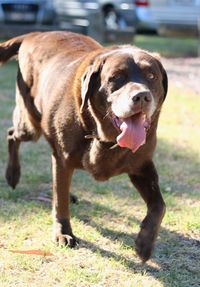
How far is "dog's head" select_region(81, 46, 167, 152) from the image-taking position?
140 inches

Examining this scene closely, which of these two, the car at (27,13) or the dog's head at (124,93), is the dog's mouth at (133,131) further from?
the car at (27,13)

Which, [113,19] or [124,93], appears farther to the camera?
[113,19]

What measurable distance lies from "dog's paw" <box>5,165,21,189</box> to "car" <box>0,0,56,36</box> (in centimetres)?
707

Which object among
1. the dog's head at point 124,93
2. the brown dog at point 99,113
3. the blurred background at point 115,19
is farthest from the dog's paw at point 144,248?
the blurred background at point 115,19

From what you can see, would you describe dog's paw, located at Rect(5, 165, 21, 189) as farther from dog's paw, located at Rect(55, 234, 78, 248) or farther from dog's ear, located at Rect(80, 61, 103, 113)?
dog's ear, located at Rect(80, 61, 103, 113)

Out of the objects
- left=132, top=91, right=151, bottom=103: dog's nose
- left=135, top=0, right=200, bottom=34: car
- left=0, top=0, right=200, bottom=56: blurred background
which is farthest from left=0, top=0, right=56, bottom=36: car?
left=132, top=91, right=151, bottom=103: dog's nose

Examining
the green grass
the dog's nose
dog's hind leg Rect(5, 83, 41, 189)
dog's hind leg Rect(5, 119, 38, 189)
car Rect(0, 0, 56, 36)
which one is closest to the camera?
the dog's nose

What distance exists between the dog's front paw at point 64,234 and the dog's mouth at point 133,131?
3.14 feet

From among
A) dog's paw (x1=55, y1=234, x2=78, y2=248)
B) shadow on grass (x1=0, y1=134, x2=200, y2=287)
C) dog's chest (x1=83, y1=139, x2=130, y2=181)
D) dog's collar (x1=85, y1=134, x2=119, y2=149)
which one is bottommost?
shadow on grass (x1=0, y1=134, x2=200, y2=287)

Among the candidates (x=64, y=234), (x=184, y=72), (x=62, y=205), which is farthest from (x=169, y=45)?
(x=64, y=234)

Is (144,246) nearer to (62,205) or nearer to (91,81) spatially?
(62,205)

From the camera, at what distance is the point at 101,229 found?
4664 millimetres

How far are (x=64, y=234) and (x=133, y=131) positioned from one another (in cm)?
111

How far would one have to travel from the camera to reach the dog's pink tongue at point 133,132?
11.9ft
